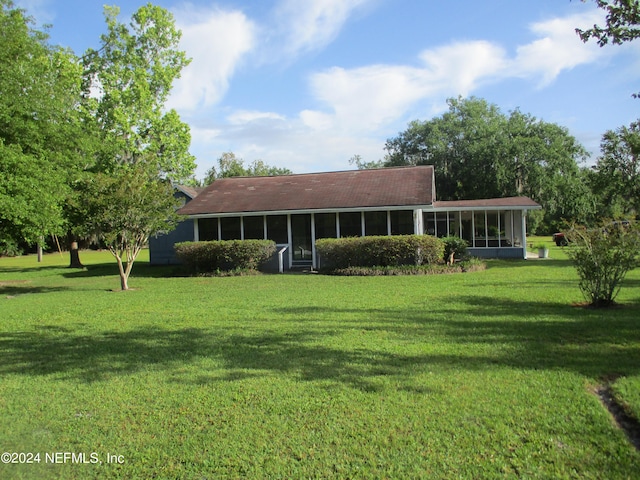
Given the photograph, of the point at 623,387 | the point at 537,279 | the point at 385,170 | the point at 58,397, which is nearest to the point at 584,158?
the point at 385,170

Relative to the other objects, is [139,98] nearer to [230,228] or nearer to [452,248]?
[230,228]

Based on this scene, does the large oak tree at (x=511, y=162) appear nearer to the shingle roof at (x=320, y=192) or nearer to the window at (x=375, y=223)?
the shingle roof at (x=320, y=192)

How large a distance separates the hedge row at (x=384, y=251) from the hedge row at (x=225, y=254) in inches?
103

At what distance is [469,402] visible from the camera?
14.0 feet

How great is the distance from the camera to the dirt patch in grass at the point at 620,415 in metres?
3.68

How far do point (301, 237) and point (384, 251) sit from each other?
5238 mm

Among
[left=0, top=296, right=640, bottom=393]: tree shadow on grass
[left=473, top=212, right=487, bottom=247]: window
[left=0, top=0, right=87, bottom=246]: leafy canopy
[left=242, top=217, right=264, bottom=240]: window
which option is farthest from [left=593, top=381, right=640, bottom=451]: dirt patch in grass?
[left=473, top=212, right=487, bottom=247]: window

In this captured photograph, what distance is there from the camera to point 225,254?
18.6m

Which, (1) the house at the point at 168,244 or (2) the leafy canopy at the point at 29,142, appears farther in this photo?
(1) the house at the point at 168,244

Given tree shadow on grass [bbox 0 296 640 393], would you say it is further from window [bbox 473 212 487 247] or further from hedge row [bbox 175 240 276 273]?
window [bbox 473 212 487 247]

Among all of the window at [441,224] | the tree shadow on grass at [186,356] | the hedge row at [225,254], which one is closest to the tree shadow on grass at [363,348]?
the tree shadow on grass at [186,356]

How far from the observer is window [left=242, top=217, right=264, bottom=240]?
70.7 feet

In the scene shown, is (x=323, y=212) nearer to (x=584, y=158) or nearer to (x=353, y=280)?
(x=353, y=280)

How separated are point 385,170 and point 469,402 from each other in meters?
21.1
